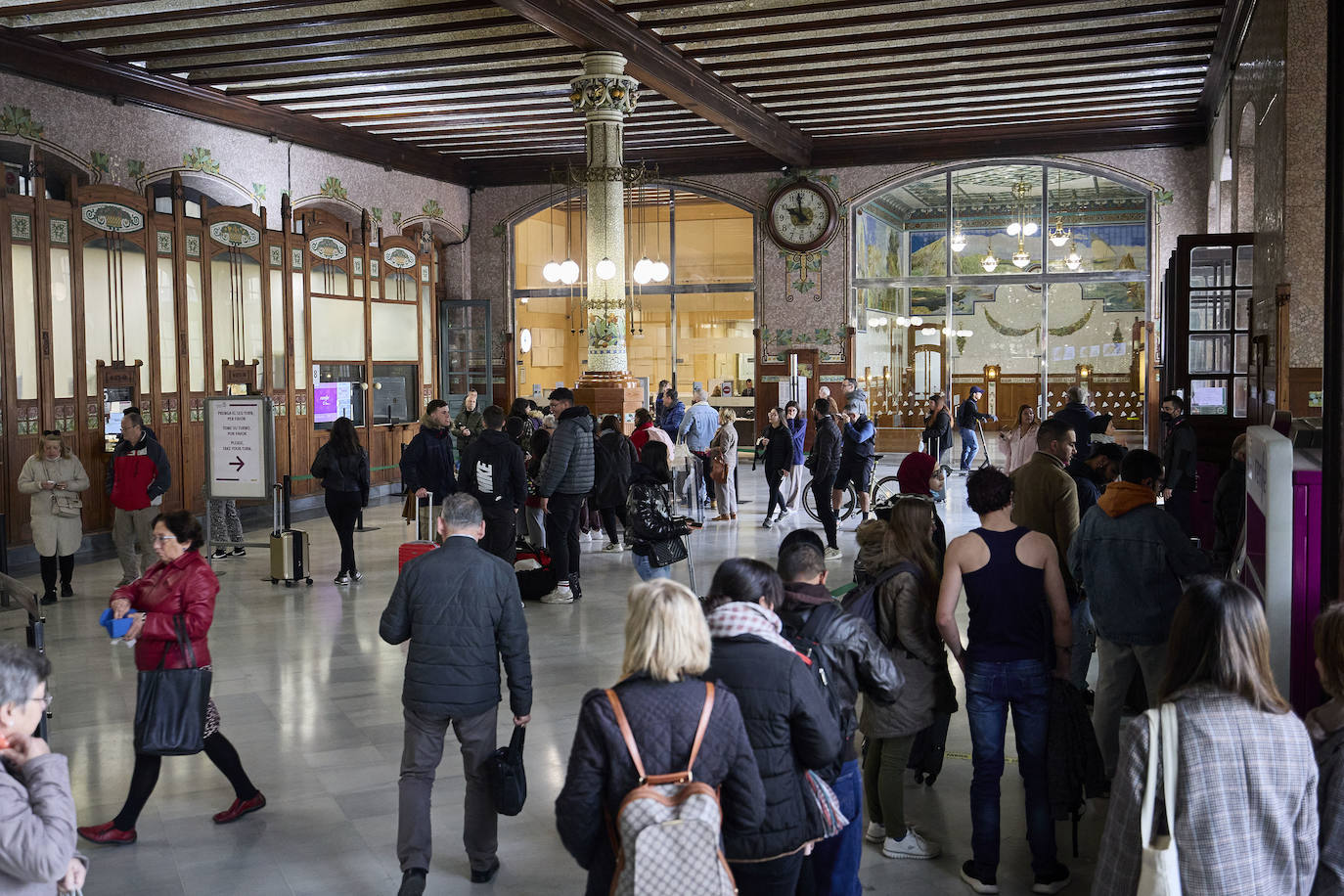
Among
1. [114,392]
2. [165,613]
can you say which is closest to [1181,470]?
[165,613]

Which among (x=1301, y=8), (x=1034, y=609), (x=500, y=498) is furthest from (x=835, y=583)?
(x=1034, y=609)

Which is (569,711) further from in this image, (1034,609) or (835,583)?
(835,583)

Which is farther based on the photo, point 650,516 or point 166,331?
point 166,331

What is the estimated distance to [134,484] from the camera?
9.61 m

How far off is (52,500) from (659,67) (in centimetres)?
734

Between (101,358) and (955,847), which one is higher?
(101,358)

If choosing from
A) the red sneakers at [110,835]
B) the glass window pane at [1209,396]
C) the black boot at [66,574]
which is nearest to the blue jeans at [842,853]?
the red sneakers at [110,835]

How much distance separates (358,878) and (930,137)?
1602cm

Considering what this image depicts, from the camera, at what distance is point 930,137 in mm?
18422

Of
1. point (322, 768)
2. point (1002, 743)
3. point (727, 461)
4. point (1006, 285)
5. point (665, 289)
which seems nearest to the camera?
point (1002, 743)

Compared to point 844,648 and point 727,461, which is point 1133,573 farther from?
point 727,461

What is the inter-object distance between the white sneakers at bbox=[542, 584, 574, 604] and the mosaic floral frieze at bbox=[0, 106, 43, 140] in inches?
279

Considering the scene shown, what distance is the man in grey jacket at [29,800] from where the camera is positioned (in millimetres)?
2432

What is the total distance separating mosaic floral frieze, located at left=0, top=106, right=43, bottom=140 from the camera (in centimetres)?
1168
